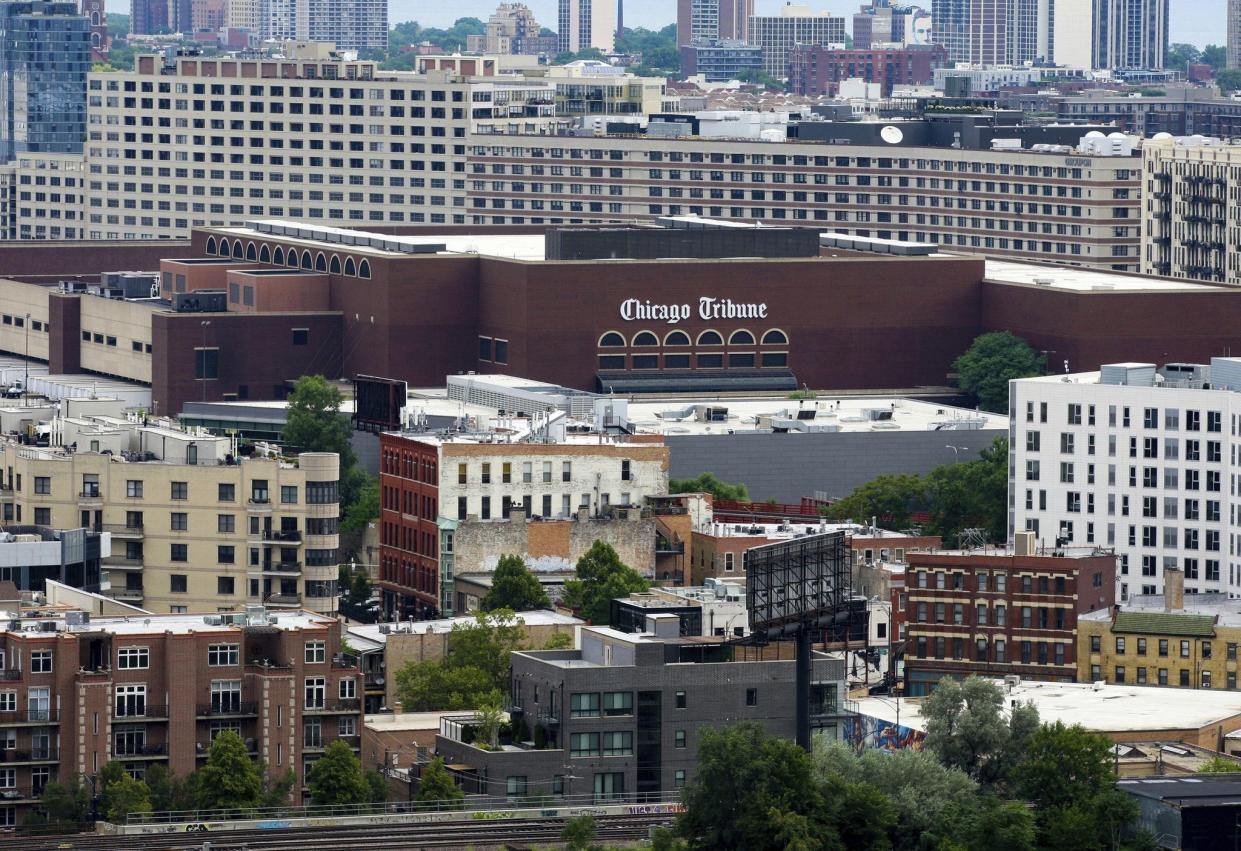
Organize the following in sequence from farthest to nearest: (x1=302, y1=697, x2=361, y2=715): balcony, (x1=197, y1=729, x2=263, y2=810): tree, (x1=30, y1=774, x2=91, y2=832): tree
A: (x1=302, y1=697, x2=361, y2=715): balcony → (x1=197, y1=729, x2=263, y2=810): tree → (x1=30, y1=774, x2=91, y2=832): tree

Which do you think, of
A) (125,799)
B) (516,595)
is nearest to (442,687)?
(125,799)

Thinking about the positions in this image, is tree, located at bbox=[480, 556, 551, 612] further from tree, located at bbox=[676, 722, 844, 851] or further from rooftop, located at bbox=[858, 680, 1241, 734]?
tree, located at bbox=[676, 722, 844, 851]

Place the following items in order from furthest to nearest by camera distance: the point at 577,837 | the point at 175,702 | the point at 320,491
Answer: the point at 320,491 < the point at 175,702 < the point at 577,837

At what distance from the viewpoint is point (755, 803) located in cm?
14812

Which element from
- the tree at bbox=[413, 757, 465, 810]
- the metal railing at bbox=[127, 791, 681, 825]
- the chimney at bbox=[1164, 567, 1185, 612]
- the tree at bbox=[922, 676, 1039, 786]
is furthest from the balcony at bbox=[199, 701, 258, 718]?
the chimney at bbox=[1164, 567, 1185, 612]

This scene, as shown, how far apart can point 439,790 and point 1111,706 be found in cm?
3303

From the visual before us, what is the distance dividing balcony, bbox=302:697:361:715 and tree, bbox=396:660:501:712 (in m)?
10.3

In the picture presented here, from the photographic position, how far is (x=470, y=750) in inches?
6289

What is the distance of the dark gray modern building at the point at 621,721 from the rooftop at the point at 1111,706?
1031 centimetres

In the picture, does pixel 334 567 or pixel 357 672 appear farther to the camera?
pixel 334 567

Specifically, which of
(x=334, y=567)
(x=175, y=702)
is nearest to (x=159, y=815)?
(x=175, y=702)

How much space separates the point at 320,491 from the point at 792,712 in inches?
1587

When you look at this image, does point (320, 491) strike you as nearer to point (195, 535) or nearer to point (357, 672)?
point (195, 535)

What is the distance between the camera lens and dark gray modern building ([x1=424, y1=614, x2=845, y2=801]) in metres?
159
